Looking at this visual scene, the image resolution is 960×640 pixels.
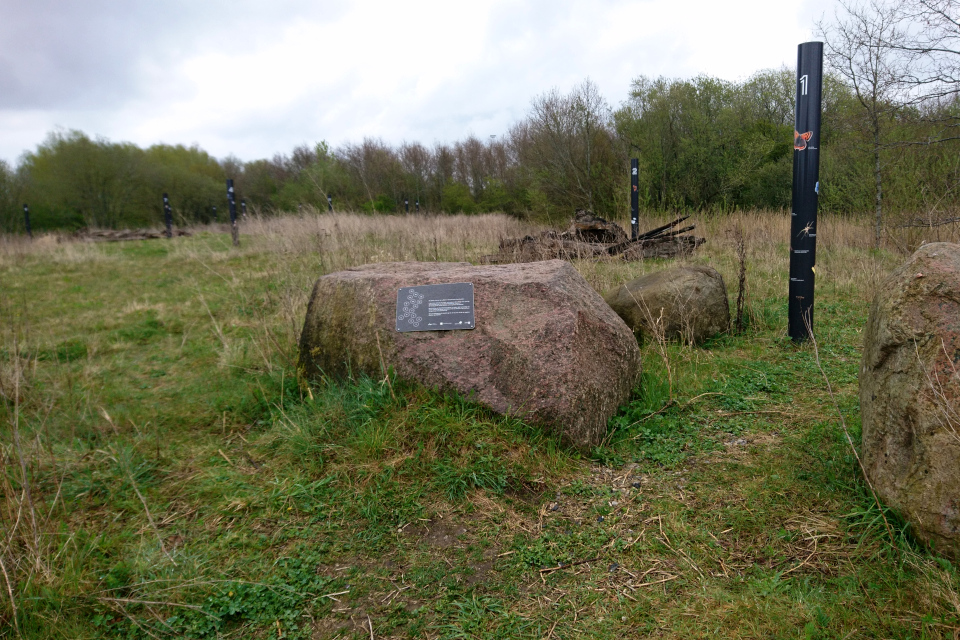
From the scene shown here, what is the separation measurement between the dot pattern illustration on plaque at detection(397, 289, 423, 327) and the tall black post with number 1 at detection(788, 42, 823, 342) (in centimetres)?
336

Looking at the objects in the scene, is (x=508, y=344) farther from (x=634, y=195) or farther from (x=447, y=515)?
(x=634, y=195)

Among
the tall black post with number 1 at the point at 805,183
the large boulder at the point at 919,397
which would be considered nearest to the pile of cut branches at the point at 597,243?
the tall black post with number 1 at the point at 805,183

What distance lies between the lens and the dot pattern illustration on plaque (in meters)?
3.81

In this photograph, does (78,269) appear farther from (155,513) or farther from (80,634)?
(80,634)

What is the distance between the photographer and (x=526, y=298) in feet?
12.1

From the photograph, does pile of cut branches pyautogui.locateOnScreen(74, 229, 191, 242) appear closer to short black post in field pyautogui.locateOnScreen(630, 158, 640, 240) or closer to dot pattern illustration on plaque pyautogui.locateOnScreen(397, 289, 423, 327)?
short black post in field pyautogui.locateOnScreen(630, 158, 640, 240)

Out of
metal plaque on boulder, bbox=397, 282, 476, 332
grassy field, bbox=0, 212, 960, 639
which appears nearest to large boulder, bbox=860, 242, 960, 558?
grassy field, bbox=0, 212, 960, 639

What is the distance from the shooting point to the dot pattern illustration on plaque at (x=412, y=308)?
12.5 ft

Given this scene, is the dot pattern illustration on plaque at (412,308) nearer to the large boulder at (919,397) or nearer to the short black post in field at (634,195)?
the large boulder at (919,397)

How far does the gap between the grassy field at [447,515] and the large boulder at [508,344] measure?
161mm

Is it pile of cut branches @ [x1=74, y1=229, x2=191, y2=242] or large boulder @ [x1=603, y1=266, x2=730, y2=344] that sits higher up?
pile of cut branches @ [x1=74, y1=229, x2=191, y2=242]

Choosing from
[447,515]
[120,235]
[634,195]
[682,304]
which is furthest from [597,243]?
[120,235]

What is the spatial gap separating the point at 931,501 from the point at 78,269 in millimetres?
13874

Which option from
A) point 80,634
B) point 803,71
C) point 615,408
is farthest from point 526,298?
point 803,71
